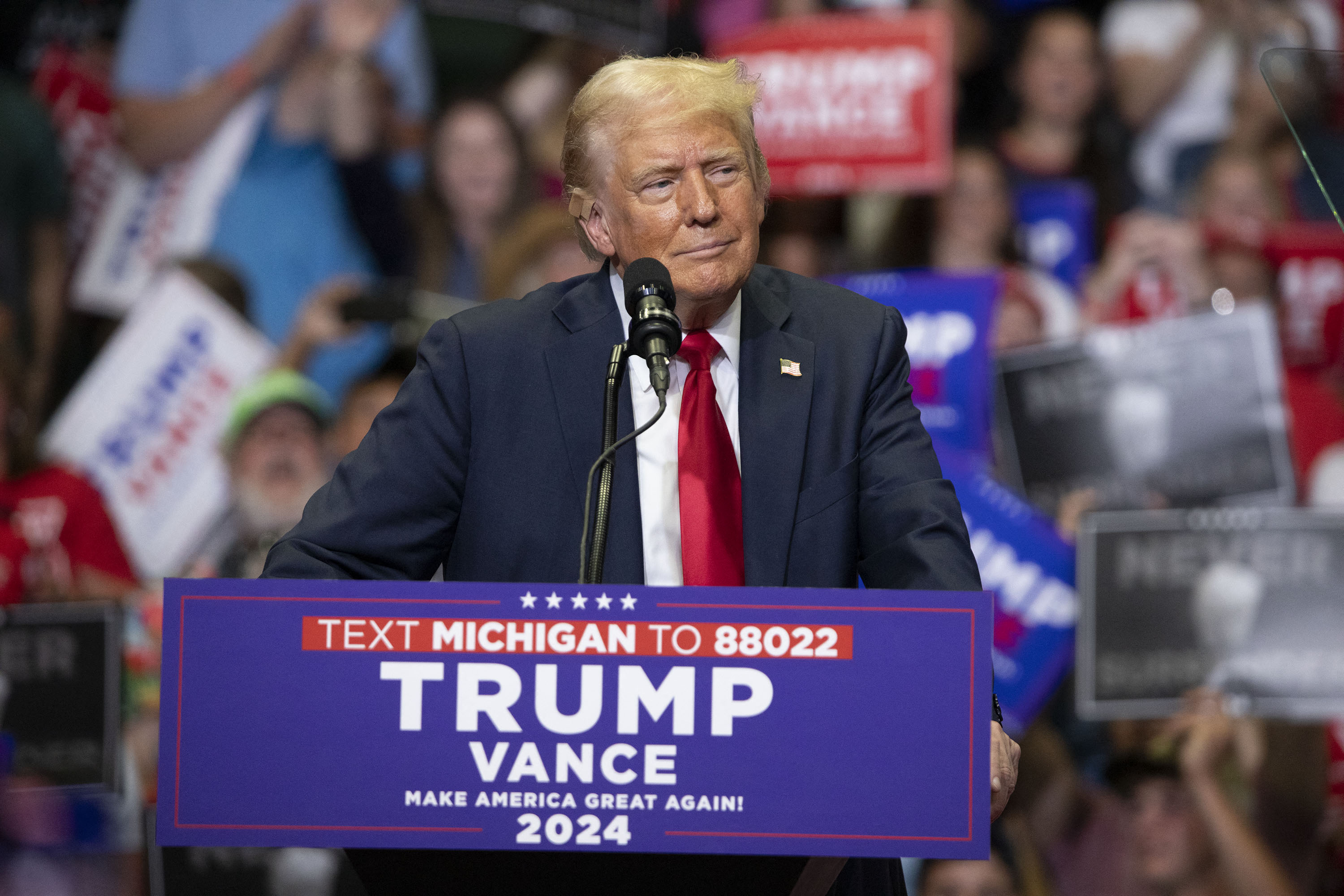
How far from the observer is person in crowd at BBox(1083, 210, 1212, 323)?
4.67 metres

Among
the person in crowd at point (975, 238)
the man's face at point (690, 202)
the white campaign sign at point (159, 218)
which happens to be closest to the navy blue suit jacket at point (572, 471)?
the man's face at point (690, 202)

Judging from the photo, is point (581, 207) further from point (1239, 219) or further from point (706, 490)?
point (1239, 219)

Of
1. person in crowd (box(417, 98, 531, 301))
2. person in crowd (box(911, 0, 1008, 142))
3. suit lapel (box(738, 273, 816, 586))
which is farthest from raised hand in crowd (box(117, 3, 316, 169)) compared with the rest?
suit lapel (box(738, 273, 816, 586))

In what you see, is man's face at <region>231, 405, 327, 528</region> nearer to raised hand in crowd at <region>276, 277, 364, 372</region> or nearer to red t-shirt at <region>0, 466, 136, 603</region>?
raised hand in crowd at <region>276, 277, 364, 372</region>

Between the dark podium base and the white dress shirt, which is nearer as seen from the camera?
the dark podium base

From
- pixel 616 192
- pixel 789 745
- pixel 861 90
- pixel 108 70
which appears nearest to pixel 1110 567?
pixel 861 90

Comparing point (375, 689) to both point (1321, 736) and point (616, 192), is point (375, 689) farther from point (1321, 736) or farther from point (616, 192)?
point (1321, 736)

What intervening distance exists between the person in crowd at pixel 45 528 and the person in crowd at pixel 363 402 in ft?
2.97

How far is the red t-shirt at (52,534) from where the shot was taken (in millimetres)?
4617

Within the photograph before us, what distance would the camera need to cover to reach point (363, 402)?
475 centimetres

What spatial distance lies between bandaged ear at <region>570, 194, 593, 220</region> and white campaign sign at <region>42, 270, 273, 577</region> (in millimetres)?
3269

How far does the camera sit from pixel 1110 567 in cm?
435

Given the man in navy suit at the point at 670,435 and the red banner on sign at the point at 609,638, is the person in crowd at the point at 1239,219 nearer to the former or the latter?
the man in navy suit at the point at 670,435

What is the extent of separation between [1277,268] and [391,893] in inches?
162
